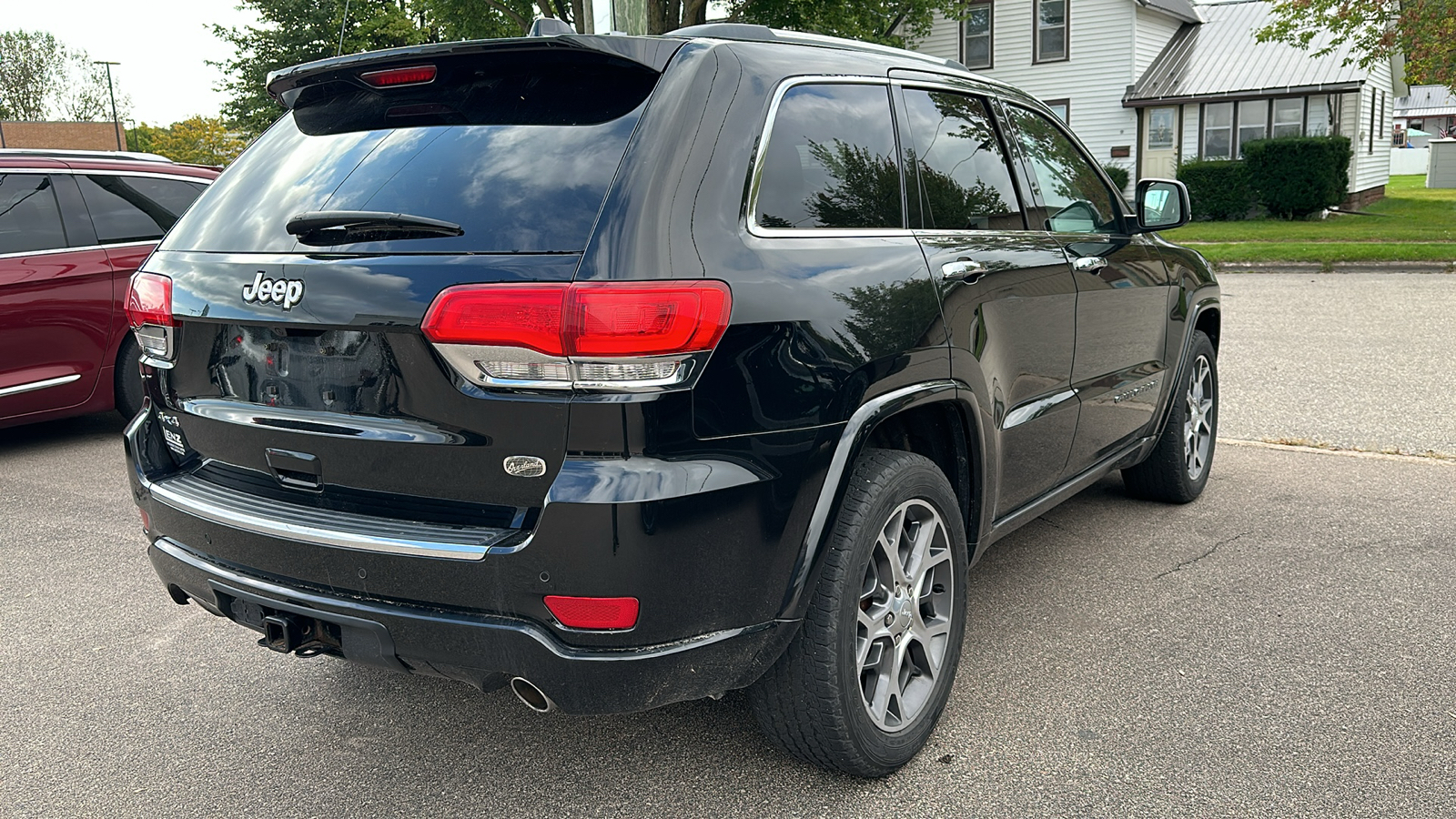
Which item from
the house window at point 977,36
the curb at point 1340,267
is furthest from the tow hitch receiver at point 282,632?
the house window at point 977,36

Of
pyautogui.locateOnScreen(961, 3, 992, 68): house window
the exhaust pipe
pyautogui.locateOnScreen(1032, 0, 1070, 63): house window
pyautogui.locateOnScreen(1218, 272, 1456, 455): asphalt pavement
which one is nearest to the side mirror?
pyautogui.locateOnScreen(1218, 272, 1456, 455): asphalt pavement

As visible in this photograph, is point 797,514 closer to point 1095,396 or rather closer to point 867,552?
point 867,552

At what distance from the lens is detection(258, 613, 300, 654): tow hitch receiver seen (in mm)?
2604

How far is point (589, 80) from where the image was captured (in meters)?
2.58

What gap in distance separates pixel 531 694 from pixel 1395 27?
26328 mm

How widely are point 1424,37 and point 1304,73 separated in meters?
5.14

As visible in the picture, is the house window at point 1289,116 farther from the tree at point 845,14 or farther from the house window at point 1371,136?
the tree at point 845,14

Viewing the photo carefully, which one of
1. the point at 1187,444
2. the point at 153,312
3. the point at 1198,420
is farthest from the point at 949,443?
the point at 1198,420

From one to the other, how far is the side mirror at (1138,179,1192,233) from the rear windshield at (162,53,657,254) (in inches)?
106

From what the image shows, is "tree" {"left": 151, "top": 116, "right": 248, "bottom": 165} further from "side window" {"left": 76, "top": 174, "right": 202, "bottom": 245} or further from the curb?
"side window" {"left": 76, "top": 174, "right": 202, "bottom": 245}

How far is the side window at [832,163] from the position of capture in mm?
2703

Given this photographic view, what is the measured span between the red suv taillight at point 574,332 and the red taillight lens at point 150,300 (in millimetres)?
997

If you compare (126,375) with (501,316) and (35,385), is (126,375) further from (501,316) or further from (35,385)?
(501,316)

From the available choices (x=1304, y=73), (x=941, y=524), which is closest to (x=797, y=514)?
(x=941, y=524)
